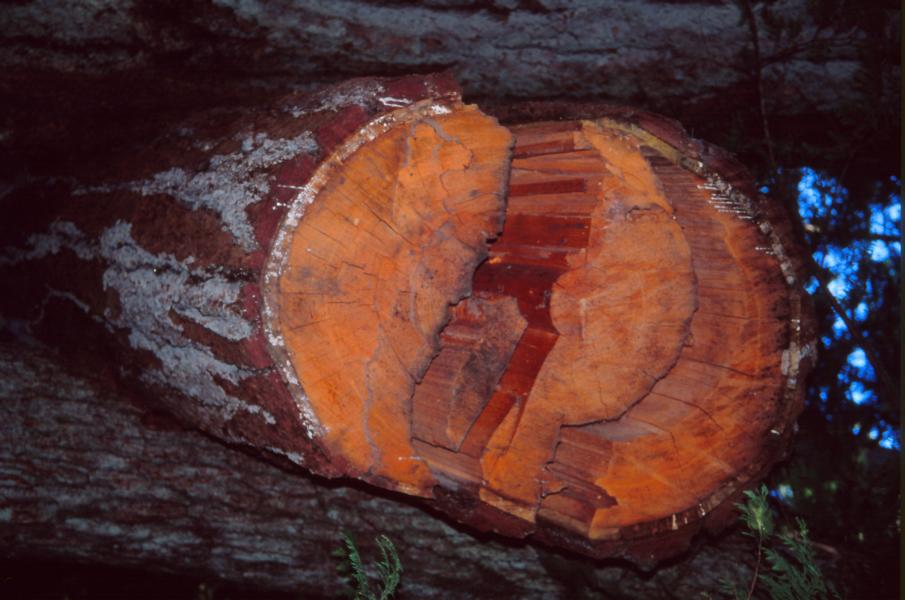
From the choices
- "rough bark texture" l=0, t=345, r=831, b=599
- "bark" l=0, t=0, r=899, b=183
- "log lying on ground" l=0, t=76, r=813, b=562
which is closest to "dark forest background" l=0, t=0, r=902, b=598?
"bark" l=0, t=0, r=899, b=183

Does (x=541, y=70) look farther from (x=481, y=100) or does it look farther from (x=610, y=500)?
(x=610, y=500)

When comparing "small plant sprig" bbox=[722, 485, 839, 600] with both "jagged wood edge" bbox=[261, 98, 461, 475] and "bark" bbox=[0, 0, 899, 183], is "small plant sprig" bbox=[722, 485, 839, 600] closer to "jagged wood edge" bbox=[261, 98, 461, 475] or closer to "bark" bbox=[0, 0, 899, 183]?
"jagged wood edge" bbox=[261, 98, 461, 475]

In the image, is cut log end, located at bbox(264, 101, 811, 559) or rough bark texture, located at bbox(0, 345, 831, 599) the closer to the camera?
cut log end, located at bbox(264, 101, 811, 559)

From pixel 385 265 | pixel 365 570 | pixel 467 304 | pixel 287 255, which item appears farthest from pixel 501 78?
pixel 365 570

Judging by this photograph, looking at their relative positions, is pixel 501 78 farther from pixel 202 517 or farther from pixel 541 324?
pixel 202 517

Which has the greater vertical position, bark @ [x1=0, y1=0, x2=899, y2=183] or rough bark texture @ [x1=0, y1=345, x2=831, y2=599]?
bark @ [x1=0, y1=0, x2=899, y2=183]

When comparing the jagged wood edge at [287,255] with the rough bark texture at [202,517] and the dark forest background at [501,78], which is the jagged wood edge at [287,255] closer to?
the rough bark texture at [202,517]

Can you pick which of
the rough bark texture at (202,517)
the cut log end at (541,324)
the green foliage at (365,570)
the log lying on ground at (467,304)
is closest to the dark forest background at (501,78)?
the rough bark texture at (202,517)
